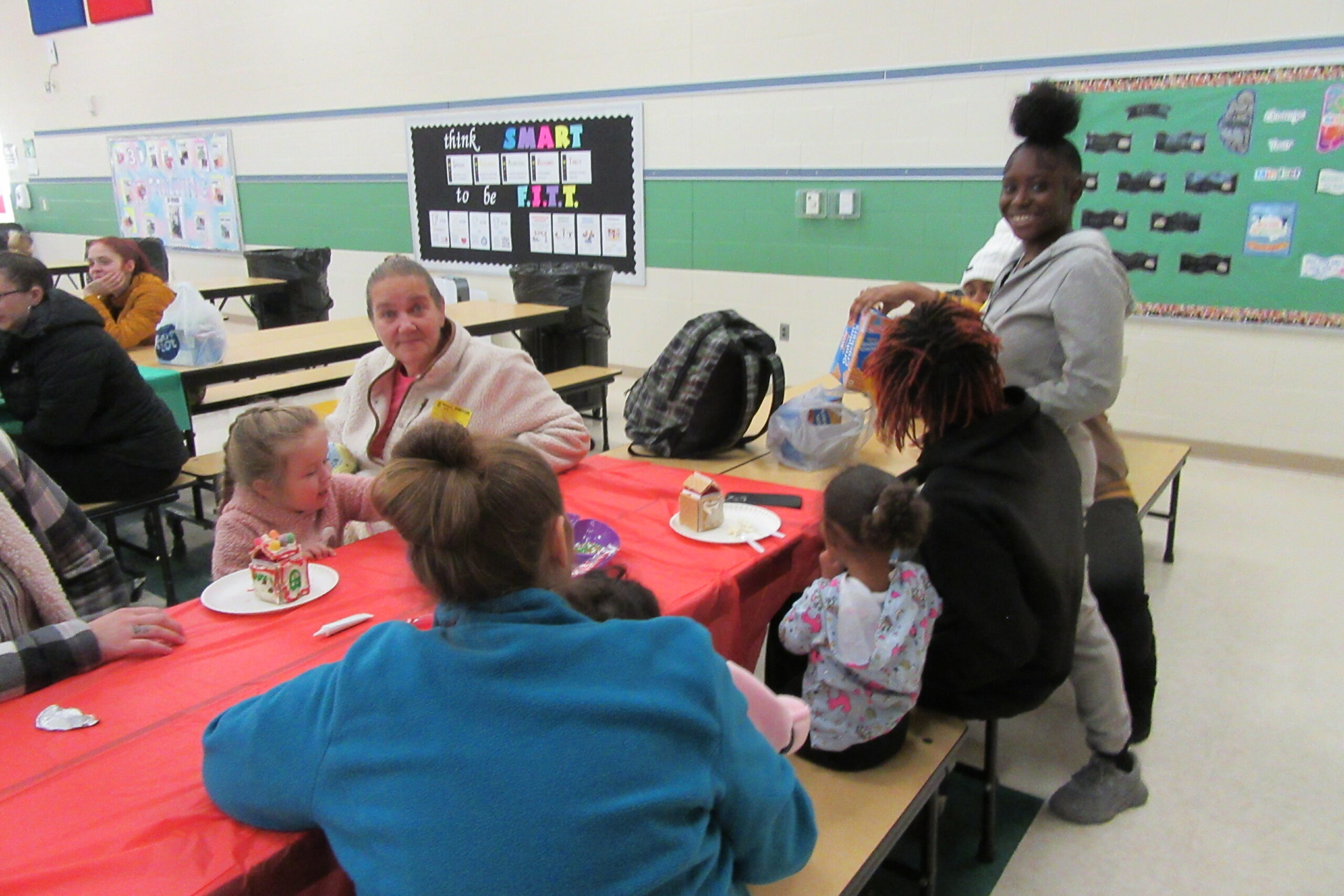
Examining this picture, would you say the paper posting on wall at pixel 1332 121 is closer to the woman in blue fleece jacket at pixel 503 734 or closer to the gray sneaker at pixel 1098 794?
the gray sneaker at pixel 1098 794

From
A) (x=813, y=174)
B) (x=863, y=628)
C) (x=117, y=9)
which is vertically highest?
(x=117, y=9)

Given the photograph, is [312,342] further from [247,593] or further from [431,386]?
[247,593]

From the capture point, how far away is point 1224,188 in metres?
4.20

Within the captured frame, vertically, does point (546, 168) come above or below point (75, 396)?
above

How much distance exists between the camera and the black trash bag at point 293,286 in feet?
21.7

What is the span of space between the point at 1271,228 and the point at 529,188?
452cm

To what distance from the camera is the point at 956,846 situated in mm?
1940

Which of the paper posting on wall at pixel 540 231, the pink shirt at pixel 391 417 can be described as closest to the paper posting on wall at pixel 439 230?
the paper posting on wall at pixel 540 231

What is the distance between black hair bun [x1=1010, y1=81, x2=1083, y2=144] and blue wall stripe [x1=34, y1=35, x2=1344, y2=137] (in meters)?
2.77

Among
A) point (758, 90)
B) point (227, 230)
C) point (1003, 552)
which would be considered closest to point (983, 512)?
point (1003, 552)

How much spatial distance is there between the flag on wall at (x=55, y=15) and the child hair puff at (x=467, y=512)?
→ 11.1 m

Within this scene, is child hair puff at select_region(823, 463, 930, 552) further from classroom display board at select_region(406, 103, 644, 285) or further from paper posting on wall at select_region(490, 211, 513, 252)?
paper posting on wall at select_region(490, 211, 513, 252)

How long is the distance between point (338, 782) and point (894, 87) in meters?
4.86

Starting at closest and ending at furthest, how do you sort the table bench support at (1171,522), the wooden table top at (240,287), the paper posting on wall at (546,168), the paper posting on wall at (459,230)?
the table bench support at (1171,522) < the wooden table top at (240,287) < the paper posting on wall at (546,168) < the paper posting on wall at (459,230)
